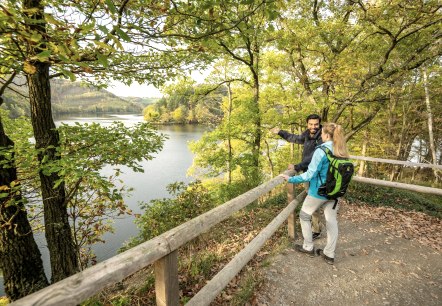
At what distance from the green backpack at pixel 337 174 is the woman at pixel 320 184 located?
0.21 ft

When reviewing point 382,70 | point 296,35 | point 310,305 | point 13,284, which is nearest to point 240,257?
point 310,305

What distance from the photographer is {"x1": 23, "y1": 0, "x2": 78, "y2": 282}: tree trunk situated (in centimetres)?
502

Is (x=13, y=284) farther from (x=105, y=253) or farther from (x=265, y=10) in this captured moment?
(x=105, y=253)

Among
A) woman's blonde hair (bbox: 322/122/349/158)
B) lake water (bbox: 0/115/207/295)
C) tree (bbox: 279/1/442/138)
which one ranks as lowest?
lake water (bbox: 0/115/207/295)

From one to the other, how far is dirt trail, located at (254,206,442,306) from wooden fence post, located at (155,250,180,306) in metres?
1.81

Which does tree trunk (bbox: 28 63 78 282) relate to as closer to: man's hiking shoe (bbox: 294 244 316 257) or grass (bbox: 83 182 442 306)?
grass (bbox: 83 182 442 306)

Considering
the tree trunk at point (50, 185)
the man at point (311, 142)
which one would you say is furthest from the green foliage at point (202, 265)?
the tree trunk at point (50, 185)

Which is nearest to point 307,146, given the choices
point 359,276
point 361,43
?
point 359,276

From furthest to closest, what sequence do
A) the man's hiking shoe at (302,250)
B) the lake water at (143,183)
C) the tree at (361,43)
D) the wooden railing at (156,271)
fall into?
1. the lake water at (143,183)
2. the tree at (361,43)
3. the man's hiking shoe at (302,250)
4. the wooden railing at (156,271)

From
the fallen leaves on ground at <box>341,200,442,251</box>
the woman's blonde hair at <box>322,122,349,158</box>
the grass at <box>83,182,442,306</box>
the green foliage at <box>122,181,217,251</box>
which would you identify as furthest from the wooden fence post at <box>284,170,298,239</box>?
the green foliage at <box>122,181,217,251</box>

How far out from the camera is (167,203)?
Result: 24.6 ft

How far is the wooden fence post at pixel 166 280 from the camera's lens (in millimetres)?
1828

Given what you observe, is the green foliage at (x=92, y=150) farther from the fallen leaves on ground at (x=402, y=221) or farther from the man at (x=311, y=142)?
the fallen leaves on ground at (x=402, y=221)

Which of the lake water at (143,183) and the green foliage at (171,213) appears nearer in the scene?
the green foliage at (171,213)
